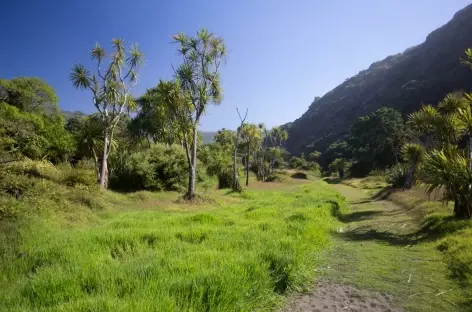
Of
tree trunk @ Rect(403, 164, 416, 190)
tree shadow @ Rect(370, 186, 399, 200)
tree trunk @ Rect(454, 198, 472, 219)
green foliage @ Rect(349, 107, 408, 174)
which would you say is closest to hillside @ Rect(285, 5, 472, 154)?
green foliage @ Rect(349, 107, 408, 174)

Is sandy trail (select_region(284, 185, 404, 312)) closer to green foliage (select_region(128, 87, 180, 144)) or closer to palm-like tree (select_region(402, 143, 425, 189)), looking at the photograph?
palm-like tree (select_region(402, 143, 425, 189))

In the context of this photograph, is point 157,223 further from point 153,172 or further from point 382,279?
point 153,172

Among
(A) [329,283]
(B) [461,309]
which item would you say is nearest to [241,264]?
(A) [329,283]

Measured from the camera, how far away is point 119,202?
17.0 meters

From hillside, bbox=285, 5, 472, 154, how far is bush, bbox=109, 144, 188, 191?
3297 inches

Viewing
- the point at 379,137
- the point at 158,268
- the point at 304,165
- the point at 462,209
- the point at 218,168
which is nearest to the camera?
the point at 158,268

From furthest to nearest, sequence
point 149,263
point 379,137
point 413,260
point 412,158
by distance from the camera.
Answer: point 379,137 → point 412,158 → point 413,260 → point 149,263

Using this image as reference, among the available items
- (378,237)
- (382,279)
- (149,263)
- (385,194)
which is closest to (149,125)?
(385,194)

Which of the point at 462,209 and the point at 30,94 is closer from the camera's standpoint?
the point at 462,209

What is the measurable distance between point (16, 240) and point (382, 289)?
28.4 ft

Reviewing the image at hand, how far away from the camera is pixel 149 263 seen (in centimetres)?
547

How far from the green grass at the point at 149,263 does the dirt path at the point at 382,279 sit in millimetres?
444

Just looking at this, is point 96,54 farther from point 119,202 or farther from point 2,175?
point 2,175

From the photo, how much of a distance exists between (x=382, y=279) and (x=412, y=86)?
12476cm
